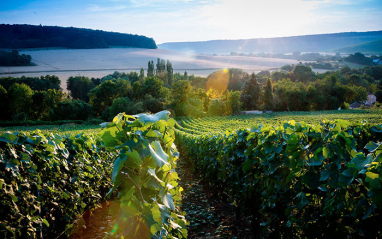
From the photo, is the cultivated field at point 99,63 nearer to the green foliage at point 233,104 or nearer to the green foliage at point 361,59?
the green foliage at point 361,59

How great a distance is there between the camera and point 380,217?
250 centimetres

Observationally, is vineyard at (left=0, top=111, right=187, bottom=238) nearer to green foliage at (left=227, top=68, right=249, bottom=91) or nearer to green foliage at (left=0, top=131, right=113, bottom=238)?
green foliage at (left=0, top=131, right=113, bottom=238)

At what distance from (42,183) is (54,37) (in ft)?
594

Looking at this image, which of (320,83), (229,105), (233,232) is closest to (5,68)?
(229,105)

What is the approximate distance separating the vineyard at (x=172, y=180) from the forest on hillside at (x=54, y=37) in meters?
166

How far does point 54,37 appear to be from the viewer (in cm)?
15650

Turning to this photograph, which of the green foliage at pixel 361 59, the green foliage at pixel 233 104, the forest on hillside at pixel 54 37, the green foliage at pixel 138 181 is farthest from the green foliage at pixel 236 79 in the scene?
the forest on hillside at pixel 54 37

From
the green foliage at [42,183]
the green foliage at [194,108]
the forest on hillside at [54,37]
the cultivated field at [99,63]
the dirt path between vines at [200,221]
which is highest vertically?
the forest on hillside at [54,37]

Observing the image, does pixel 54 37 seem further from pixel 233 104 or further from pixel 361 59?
pixel 361 59

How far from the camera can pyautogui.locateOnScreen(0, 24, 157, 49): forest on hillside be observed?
454ft

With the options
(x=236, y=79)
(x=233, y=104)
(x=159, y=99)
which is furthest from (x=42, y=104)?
(x=236, y=79)

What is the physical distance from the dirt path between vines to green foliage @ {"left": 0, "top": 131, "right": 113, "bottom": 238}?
0.56 meters

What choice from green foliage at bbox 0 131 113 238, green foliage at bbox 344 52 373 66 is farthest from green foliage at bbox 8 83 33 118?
green foliage at bbox 344 52 373 66

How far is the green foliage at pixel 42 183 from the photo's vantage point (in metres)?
3.73
